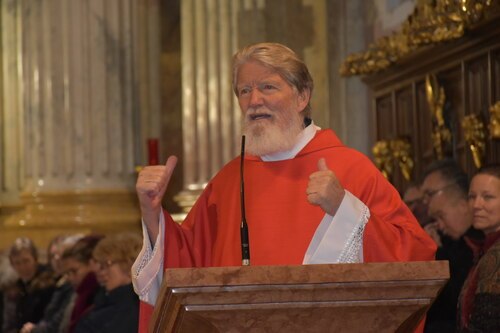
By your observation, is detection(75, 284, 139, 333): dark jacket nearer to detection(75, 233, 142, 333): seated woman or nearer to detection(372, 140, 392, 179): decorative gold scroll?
detection(75, 233, 142, 333): seated woman

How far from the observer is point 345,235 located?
400cm

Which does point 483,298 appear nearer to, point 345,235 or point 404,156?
point 345,235

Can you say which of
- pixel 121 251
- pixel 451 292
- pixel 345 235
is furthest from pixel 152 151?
pixel 345 235

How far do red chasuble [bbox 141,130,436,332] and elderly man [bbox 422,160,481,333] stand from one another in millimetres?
1362

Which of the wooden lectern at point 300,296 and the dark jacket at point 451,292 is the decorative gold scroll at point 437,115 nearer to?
the dark jacket at point 451,292

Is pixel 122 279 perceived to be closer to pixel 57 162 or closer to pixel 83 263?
pixel 83 263

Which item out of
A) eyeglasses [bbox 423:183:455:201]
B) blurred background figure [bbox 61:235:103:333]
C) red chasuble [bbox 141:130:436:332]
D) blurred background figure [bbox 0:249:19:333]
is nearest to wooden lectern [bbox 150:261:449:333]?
red chasuble [bbox 141:130:436:332]

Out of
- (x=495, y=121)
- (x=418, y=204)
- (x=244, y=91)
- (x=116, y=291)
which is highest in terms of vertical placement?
(x=244, y=91)

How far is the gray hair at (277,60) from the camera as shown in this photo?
4402mm

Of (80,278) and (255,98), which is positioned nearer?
(255,98)

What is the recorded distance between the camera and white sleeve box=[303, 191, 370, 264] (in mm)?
3947

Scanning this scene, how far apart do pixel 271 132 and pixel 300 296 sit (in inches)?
50.5

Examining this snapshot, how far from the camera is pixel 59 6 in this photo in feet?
37.2

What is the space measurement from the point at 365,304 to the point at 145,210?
113 centimetres
